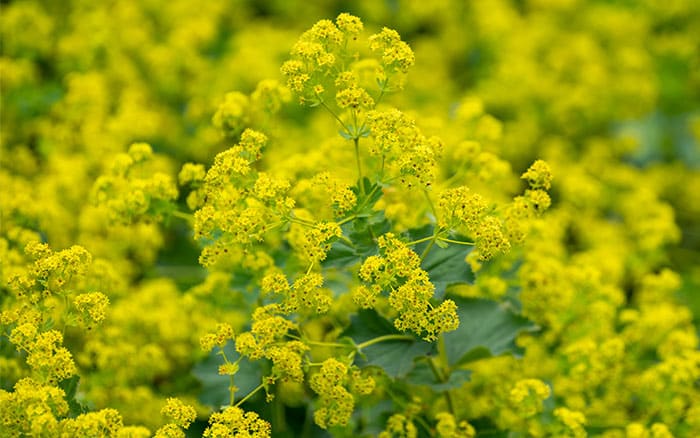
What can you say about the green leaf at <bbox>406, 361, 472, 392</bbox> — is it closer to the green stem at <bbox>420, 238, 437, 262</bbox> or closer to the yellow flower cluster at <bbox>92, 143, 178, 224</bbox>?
the green stem at <bbox>420, 238, 437, 262</bbox>

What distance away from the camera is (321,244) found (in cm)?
300

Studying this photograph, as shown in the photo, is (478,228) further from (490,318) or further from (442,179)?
(442,179)

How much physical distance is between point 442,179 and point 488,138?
1367mm

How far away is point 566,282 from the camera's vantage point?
4.03 m

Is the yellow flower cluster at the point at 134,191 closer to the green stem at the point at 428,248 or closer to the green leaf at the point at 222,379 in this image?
the green leaf at the point at 222,379

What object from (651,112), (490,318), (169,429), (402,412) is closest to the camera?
(169,429)

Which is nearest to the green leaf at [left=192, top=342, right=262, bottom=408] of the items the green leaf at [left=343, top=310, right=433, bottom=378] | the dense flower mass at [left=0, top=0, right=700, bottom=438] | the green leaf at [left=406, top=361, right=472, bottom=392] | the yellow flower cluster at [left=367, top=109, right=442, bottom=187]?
the dense flower mass at [left=0, top=0, right=700, bottom=438]

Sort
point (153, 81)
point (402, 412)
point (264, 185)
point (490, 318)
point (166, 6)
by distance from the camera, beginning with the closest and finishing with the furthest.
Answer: point (264, 185) → point (402, 412) → point (490, 318) → point (153, 81) → point (166, 6)

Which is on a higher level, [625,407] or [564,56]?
[564,56]

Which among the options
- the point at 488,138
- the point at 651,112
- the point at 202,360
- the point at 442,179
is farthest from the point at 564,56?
the point at 202,360

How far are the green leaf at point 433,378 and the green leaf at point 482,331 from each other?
105mm

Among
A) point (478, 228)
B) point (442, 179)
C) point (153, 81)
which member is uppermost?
point (153, 81)

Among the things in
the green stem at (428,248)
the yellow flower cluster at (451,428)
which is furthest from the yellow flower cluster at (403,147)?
the yellow flower cluster at (451,428)

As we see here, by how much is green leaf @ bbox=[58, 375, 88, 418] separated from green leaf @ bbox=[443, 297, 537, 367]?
4.75 feet
